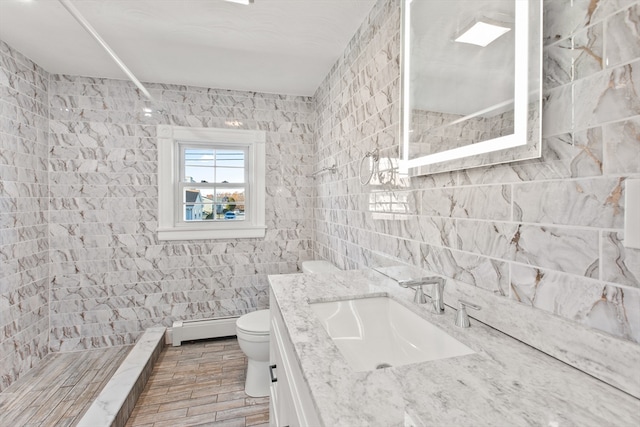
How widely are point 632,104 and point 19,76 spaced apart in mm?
3482

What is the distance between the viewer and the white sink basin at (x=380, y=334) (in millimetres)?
976

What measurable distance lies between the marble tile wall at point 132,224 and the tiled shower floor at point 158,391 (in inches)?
13.0

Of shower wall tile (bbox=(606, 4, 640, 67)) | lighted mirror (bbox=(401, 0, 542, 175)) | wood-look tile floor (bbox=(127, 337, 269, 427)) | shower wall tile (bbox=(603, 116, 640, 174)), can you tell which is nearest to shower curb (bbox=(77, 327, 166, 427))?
wood-look tile floor (bbox=(127, 337, 269, 427))

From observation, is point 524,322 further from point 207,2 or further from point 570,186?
point 207,2

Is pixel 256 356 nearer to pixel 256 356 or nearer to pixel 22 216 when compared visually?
pixel 256 356

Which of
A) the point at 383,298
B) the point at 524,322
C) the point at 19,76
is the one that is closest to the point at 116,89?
the point at 19,76

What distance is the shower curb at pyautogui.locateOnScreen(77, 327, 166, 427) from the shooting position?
5.65 feet

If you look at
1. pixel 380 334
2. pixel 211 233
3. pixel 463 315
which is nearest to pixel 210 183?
pixel 211 233

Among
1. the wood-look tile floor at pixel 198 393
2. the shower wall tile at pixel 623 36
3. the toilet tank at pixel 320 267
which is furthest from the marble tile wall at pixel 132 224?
the shower wall tile at pixel 623 36

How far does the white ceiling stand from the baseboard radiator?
226cm

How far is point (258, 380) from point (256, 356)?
0.57 feet

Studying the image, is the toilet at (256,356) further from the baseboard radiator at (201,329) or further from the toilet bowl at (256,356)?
the baseboard radiator at (201,329)

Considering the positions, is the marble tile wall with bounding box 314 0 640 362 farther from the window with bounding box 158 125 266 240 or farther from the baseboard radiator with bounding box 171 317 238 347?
the baseboard radiator with bounding box 171 317 238 347

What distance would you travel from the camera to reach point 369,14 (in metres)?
1.82
